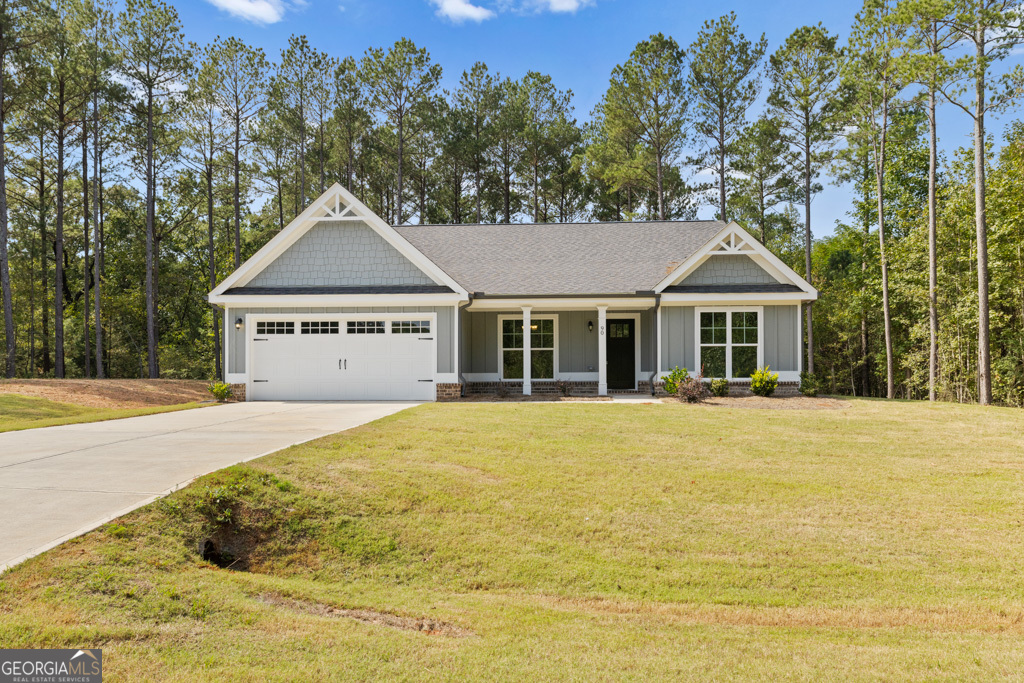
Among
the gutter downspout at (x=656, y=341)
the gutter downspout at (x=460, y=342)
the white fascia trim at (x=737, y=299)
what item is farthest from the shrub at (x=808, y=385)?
the gutter downspout at (x=460, y=342)

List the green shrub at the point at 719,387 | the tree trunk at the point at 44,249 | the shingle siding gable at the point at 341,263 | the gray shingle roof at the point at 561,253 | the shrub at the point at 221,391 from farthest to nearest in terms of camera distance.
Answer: the tree trunk at the point at 44,249 < the gray shingle roof at the point at 561,253 < the shingle siding gable at the point at 341,263 < the shrub at the point at 221,391 < the green shrub at the point at 719,387

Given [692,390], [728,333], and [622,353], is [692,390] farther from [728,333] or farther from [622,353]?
[622,353]

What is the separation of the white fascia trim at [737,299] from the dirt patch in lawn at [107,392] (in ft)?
50.3

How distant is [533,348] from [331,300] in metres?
6.06

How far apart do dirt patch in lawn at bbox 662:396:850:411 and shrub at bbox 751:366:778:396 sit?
186mm

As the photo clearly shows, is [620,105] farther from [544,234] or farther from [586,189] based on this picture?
[544,234]

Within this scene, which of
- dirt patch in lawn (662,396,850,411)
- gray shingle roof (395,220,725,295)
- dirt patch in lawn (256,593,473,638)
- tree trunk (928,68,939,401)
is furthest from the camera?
tree trunk (928,68,939,401)

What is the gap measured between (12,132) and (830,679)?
111 feet

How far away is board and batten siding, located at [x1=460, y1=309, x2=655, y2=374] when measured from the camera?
17.6 m

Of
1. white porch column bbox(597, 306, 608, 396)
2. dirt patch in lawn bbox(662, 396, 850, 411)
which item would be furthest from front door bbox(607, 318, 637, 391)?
dirt patch in lawn bbox(662, 396, 850, 411)

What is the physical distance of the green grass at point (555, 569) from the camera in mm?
3457

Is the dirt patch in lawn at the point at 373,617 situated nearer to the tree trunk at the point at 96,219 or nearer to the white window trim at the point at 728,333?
the white window trim at the point at 728,333

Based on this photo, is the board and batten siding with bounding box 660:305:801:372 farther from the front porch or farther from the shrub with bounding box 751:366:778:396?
the front porch

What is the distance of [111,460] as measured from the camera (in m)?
6.74
